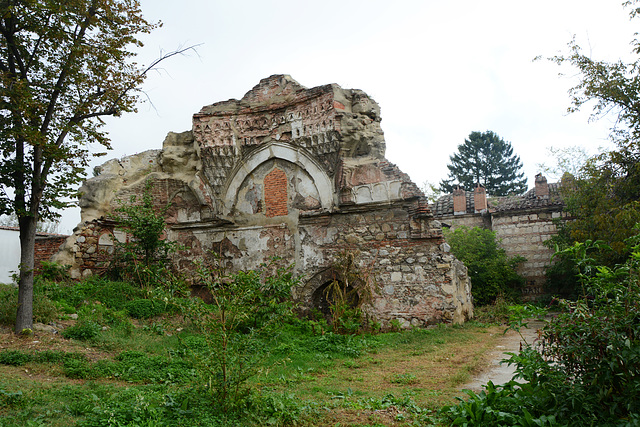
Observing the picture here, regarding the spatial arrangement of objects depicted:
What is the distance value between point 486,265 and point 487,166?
24.9 m

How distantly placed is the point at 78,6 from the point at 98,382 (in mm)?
5750

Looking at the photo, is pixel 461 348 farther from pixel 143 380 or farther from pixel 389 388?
pixel 143 380

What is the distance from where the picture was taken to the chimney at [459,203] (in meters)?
21.2

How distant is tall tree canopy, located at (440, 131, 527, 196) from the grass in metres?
31.8

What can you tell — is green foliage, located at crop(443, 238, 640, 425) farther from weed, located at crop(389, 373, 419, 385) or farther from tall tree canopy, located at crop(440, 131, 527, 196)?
tall tree canopy, located at crop(440, 131, 527, 196)

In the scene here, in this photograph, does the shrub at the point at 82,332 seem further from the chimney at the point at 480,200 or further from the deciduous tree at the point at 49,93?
the chimney at the point at 480,200

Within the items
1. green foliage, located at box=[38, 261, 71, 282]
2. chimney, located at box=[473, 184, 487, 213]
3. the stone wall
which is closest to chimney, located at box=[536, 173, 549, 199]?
chimney, located at box=[473, 184, 487, 213]

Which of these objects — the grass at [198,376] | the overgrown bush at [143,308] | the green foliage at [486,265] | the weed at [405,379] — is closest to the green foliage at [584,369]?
the grass at [198,376]

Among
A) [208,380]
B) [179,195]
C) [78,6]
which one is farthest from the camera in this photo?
[179,195]

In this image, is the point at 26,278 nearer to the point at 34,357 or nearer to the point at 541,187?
the point at 34,357

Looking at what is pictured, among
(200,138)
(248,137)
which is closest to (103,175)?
(200,138)

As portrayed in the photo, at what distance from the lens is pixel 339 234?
10.5 metres

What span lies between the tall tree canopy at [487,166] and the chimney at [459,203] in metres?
17.8

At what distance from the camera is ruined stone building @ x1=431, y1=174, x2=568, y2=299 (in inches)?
719
